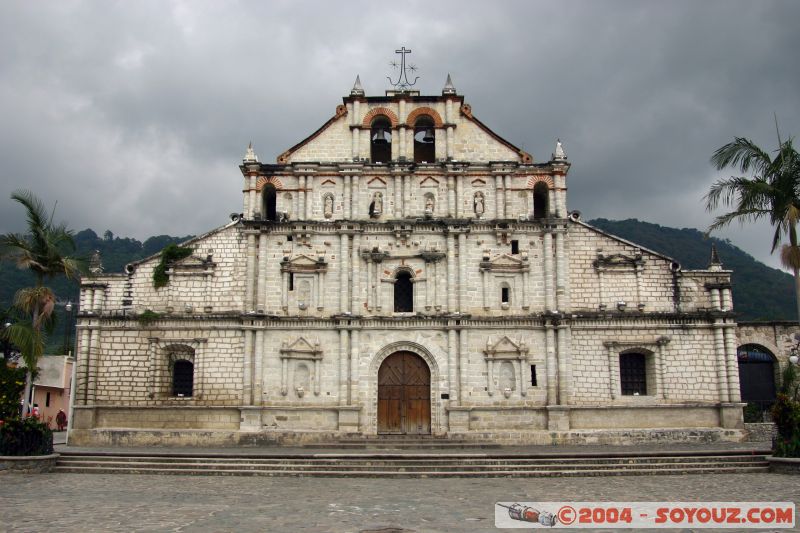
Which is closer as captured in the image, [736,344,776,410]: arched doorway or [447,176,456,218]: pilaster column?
[447,176,456,218]: pilaster column

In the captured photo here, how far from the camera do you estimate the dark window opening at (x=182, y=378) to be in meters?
30.0

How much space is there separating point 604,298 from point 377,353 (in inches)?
398

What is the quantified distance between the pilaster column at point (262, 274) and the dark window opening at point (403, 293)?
5.70 m

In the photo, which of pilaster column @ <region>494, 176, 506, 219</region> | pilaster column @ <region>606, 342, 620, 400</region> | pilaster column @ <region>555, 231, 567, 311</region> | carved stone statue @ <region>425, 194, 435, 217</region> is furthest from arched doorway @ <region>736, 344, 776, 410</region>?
carved stone statue @ <region>425, 194, 435, 217</region>

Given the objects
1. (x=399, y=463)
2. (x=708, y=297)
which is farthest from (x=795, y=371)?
(x=399, y=463)

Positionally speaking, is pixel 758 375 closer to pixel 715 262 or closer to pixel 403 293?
pixel 715 262

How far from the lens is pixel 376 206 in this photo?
30609mm

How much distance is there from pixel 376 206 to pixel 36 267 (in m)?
13.7

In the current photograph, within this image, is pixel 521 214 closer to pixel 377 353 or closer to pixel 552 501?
pixel 377 353

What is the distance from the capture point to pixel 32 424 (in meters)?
21.9

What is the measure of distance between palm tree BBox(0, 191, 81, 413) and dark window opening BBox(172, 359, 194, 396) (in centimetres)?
693

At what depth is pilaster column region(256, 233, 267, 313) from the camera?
29.6m

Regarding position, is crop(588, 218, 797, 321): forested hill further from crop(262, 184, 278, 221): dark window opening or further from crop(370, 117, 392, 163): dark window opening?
crop(262, 184, 278, 221): dark window opening

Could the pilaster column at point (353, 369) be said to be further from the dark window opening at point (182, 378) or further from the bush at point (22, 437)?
the bush at point (22, 437)
